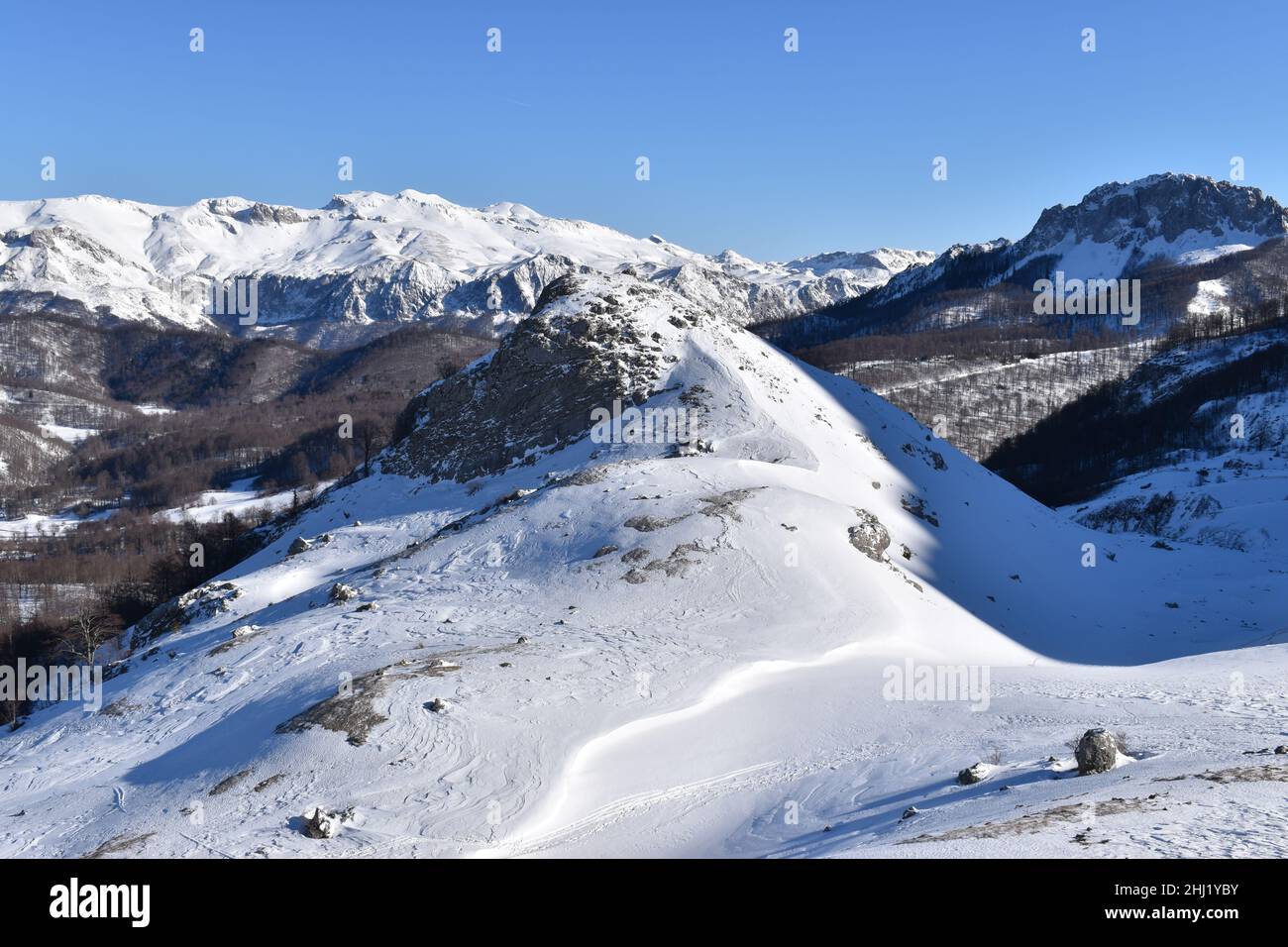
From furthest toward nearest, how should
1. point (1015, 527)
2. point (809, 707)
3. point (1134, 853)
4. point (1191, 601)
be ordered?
1. point (1015, 527)
2. point (1191, 601)
3. point (809, 707)
4. point (1134, 853)

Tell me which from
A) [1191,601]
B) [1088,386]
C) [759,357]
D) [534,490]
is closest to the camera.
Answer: [1191,601]

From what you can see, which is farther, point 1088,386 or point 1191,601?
point 1088,386

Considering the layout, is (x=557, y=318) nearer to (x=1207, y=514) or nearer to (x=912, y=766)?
(x=912, y=766)

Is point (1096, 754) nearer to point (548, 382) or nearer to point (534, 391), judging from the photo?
point (548, 382)

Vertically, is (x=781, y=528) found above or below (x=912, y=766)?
above

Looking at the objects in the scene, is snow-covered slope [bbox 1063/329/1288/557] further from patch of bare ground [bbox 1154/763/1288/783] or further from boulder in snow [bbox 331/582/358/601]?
boulder in snow [bbox 331/582/358/601]

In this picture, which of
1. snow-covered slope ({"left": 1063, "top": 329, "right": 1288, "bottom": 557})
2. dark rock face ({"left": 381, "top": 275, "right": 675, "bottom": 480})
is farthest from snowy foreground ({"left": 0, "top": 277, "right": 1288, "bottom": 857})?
snow-covered slope ({"left": 1063, "top": 329, "right": 1288, "bottom": 557})

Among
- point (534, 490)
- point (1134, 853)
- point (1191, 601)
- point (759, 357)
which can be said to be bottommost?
point (1191, 601)

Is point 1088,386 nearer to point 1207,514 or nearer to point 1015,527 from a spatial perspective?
point 1207,514
